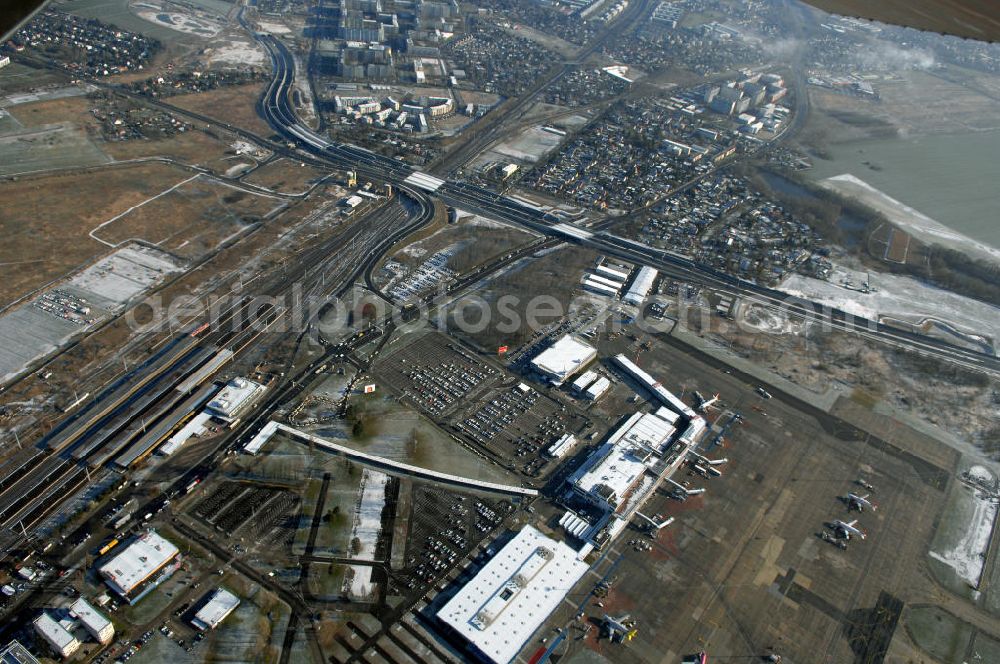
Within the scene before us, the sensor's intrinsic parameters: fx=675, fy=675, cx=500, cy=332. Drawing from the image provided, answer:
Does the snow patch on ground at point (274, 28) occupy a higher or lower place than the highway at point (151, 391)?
higher

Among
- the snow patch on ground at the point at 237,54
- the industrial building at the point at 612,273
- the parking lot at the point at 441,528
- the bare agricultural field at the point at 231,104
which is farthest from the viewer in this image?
the snow patch on ground at the point at 237,54

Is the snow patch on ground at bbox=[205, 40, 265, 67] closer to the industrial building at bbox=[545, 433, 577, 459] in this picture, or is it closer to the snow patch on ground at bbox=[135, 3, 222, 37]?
the snow patch on ground at bbox=[135, 3, 222, 37]

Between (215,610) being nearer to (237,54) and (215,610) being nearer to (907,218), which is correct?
(907,218)

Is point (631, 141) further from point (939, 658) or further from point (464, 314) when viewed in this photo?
point (939, 658)

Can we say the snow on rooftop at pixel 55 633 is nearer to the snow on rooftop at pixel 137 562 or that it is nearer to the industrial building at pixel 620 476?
the snow on rooftop at pixel 137 562

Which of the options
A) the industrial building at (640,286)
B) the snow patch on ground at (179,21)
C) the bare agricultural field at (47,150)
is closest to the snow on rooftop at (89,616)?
the industrial building at (640,286)

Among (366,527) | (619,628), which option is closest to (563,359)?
(366,527)

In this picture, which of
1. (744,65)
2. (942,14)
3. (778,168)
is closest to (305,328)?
(942,14)
